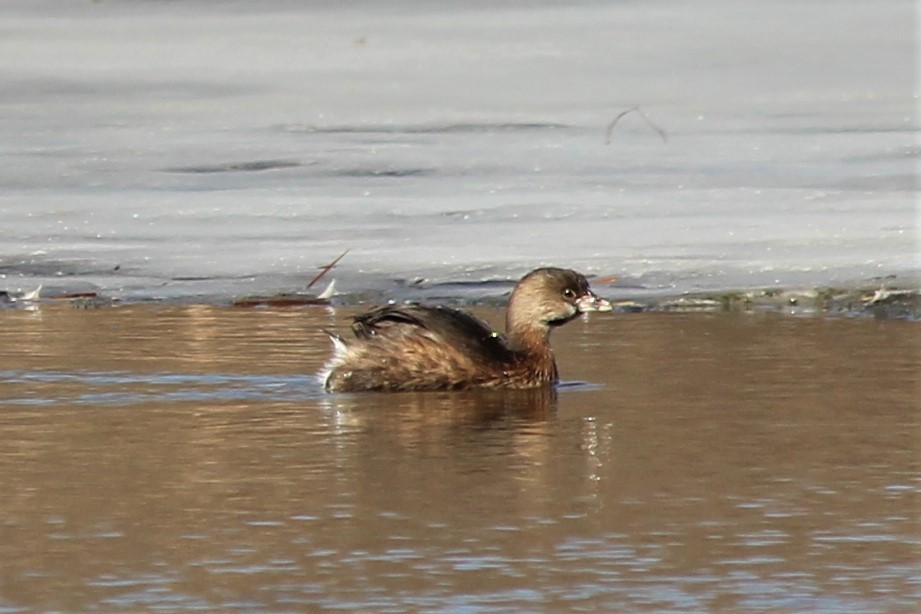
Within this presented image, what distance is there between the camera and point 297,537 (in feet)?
17.6

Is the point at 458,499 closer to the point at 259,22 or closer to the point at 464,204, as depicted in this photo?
the point at 464,204

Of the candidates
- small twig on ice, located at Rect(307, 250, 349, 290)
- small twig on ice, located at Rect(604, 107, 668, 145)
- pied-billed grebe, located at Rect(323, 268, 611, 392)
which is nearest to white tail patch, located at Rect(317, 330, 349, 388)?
pied-billed grebe, located at Rect(323, 268, 611, 392)

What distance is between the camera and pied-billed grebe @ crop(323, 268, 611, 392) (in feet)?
27.6

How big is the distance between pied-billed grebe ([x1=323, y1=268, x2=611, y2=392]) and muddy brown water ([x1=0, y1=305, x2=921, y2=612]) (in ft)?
0.43

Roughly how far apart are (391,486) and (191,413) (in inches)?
64.4

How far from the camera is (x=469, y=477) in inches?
245

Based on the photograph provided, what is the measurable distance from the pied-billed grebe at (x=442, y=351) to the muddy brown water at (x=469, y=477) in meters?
0.13

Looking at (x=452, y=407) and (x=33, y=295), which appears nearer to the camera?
(x=452, y=407)

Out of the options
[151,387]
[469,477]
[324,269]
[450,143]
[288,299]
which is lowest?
[469,477]

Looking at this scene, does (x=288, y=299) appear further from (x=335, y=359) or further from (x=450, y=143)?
(x=450, y=143)

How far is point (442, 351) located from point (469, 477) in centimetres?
234

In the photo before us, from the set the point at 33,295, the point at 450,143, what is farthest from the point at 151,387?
the point at 450,143

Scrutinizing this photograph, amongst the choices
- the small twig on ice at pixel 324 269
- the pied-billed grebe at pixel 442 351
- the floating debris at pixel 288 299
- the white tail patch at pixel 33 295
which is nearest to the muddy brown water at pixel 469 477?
the pied-billed grebe at pixel 442 351

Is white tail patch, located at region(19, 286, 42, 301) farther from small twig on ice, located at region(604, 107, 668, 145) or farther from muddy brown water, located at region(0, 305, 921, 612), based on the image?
small twig on ice, located at region(604, 107, 668, 145)
